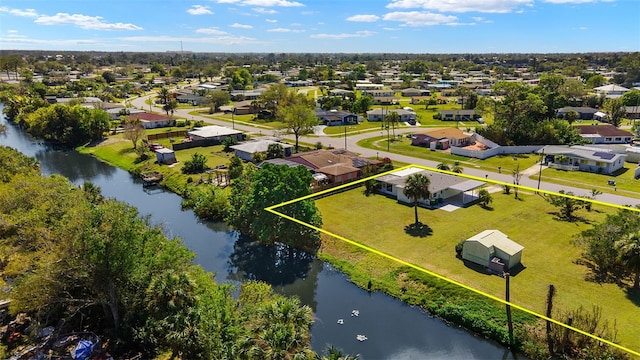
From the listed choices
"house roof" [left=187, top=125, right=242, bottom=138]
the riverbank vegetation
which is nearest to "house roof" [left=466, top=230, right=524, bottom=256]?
the riverbank vegetation

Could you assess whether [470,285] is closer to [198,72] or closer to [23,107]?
[23,107]

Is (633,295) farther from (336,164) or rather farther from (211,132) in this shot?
(211,132)

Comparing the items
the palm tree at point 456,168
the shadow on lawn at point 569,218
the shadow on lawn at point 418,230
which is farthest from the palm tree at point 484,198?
the palm tree at point 456,168

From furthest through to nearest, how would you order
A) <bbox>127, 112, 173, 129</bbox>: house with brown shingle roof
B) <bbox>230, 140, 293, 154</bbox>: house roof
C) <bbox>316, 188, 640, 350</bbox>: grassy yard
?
<bbox>127, 112, 173, 129</bbox>: house with brown shingle roof → <bbox>230, 140, 293, 154</bbox>: house roof → <bbox>316, 188, 640, 350</bbox>: grassy yard

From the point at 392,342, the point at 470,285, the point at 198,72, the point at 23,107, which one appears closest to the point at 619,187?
the point at 470,285

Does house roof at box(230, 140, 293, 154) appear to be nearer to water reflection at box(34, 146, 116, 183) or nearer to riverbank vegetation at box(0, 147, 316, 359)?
water reflection at box(34, 146, 116, 183)
